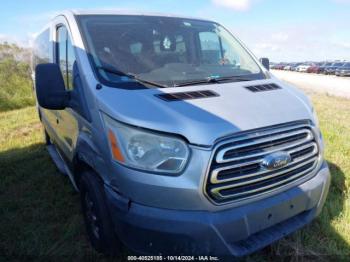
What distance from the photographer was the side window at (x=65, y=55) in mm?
3168

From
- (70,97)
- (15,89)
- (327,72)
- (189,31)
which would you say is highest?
(189,31)

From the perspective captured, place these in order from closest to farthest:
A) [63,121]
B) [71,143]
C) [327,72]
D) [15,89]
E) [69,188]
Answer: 1. [71,143]
2. [63,121]
3. [69,188]
4. [15,89]
5. [327,72]

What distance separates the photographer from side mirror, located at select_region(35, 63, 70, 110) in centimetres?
277

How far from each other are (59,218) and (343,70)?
34.5m

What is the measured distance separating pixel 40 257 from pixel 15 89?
11825 millimetres

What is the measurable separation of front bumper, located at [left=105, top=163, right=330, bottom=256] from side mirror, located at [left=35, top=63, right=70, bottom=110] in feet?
A: 3.09

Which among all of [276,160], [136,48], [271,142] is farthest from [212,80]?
[276,160]

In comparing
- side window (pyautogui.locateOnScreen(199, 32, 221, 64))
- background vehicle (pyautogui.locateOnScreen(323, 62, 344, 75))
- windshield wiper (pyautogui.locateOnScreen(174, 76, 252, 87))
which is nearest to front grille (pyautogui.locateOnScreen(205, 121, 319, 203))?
windshield wiper (pyautogui.locateOnScreen(174, 76, 252, 87))

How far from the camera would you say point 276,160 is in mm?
2330

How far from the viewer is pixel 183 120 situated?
7.23ft

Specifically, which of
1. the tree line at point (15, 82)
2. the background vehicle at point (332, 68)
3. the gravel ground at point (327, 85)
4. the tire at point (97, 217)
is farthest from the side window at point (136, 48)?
the background vehicle at point (332, 68)

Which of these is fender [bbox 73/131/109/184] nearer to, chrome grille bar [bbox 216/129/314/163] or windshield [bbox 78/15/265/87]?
windshield [bbox 78/15/265/87]

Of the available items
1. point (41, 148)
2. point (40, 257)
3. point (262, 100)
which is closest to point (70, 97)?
point (40, 257)

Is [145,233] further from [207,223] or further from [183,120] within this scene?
[183,120]
